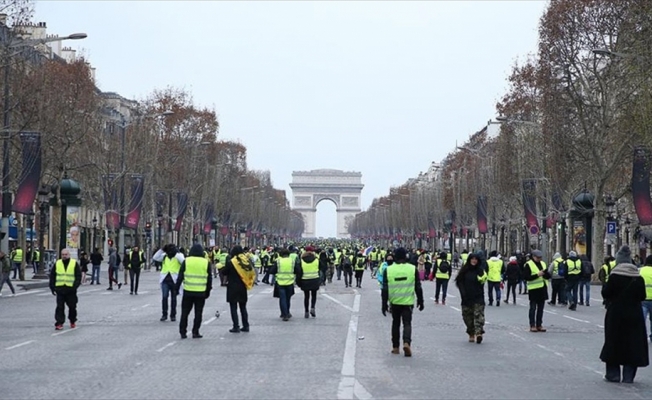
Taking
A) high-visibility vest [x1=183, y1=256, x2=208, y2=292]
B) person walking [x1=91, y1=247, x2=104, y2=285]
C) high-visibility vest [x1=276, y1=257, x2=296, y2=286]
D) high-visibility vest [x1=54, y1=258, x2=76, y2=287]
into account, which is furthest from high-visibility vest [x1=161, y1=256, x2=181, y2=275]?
person walking [x1=91, y1=247, x2=104, y2=285]

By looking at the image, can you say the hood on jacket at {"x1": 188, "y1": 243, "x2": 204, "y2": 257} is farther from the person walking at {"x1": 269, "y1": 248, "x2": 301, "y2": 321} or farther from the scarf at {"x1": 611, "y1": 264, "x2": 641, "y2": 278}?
the scarf at {"x1": 611, "y1": 264, "x2": 641, "y2": 278}

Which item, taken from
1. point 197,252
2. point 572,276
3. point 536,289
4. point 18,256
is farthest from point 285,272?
point 18,256

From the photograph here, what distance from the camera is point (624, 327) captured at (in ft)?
51.9

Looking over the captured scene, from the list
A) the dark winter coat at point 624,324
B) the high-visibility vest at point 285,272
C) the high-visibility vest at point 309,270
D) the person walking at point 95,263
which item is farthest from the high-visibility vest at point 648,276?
the person walking at point 95,263

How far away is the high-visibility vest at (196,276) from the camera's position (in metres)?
22.1

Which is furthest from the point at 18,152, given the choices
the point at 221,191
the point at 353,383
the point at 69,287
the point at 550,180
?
the point at 221,191

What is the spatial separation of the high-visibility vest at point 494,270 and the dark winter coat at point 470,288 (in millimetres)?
13248

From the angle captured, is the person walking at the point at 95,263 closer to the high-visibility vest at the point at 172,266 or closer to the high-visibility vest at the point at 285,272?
the high-visibility vest at the point at 172,266

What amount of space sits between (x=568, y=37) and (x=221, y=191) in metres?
62.8

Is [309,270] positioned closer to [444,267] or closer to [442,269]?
[444,267]

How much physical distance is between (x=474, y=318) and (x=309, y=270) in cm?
657

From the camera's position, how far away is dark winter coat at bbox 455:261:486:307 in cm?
2147

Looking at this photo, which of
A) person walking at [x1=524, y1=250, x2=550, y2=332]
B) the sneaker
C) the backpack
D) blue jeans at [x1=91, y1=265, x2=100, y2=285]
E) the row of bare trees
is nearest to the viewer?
the sneaker

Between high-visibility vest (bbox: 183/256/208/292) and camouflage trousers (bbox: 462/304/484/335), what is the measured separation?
4.44 metres
